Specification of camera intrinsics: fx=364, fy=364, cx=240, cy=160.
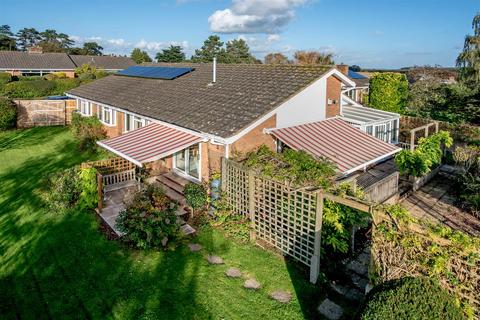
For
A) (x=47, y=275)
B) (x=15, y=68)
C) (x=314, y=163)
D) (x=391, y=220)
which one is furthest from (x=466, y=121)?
(x=15, y=68)

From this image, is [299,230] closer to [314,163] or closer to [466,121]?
[314,163]

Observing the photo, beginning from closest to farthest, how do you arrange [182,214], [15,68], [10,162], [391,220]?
[391,220] → [182,214] → [10,162] → [15,68]

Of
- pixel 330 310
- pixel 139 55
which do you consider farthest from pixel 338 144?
pixel 139 55

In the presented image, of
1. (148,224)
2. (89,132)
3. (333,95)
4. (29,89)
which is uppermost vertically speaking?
(29,89)

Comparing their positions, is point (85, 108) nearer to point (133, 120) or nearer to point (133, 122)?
point (133, 122)

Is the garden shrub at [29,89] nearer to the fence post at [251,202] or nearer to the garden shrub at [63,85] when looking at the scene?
the garden shrub at [63,85]

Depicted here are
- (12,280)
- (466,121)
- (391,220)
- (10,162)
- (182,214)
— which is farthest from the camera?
(466,121)

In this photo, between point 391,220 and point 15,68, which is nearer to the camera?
point 391,220

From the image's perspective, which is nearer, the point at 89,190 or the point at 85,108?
the point at 89,190
